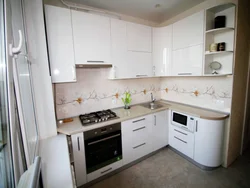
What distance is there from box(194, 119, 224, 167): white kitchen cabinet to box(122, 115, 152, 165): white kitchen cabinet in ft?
2.59

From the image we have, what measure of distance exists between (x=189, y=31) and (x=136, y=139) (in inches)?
78.6

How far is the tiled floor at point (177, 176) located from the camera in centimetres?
179

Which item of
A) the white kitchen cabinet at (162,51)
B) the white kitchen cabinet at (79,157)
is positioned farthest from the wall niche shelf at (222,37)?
the white kitchen cabinet at (79,157)

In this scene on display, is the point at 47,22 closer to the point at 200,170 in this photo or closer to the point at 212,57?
the point at 212,57

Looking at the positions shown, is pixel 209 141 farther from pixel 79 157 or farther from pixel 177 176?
pixel 79 157

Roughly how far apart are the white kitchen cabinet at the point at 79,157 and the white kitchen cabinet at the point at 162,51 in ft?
5.95

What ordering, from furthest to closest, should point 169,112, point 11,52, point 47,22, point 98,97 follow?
1. point 169,112
2. point 98,97
3. point 47,22
4. point 11,52

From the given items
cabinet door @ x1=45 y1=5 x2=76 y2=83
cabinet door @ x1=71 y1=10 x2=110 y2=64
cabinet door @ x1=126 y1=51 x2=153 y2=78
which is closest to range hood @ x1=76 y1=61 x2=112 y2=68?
cabinet door @ x1=71 y1=10 x2=110 y2=64

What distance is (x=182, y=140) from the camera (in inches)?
90.0

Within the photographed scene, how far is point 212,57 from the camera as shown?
2074 mm

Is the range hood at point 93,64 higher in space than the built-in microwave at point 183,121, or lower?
higher

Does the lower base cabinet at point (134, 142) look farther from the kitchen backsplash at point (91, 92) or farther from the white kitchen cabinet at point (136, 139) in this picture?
the kitchen backsplash at point (91, 92)

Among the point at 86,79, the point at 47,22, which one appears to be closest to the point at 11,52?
the point at 47,22

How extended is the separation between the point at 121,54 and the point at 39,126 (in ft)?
5.06
